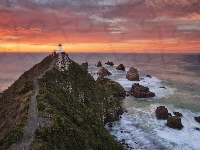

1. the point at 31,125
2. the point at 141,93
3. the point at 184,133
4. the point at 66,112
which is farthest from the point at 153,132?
the point at 31,125

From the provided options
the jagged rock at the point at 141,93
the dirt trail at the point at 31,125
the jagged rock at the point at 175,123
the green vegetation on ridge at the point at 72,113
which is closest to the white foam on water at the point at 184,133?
the jagged rock at the point at 175,123

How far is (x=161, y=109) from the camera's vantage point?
59000 mm

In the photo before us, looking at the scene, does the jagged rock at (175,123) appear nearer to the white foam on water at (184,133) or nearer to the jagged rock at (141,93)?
the white foam on water at (184,133)

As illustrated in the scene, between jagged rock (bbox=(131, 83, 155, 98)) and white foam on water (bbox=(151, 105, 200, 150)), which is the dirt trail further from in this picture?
jagged rock (bbox=(131, 83, 155, 98))

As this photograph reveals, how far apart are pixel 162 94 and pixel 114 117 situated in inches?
1436

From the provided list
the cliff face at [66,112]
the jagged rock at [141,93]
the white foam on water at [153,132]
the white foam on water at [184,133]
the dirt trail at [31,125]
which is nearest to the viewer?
the dirt trail at [31,125]

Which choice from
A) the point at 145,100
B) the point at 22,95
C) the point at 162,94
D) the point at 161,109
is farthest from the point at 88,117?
the point at 162,94

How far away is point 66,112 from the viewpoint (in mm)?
33062

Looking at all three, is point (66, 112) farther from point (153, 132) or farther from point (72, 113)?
point (153, 132)

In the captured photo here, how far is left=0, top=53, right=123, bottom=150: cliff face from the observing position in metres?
23.7

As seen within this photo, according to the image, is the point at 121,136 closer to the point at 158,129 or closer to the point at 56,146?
the point at 158,129

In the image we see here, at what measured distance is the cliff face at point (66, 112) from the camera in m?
23.7

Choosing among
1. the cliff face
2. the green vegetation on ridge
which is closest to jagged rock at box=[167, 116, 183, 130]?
the cliff face

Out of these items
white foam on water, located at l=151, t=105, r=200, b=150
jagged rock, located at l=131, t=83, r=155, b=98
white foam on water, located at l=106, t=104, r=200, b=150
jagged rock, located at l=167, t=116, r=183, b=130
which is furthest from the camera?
jagged rock, located at l=131, t=83, r=155, b=98
